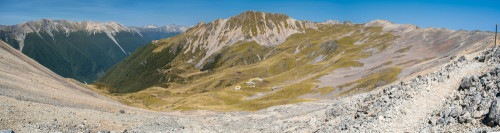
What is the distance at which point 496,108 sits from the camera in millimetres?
18641

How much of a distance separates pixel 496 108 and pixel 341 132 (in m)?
11.4

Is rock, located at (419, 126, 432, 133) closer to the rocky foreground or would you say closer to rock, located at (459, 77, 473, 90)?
the rocky foreground

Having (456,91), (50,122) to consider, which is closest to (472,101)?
(456,91)

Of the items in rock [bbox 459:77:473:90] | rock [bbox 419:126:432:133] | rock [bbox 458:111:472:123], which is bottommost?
rock [bbox 419:126:432:133]

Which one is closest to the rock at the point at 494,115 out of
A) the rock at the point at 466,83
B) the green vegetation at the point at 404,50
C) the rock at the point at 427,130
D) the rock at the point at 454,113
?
the rock at the point at 454,113

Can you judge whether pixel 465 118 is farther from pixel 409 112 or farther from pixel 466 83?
pixel 466 83

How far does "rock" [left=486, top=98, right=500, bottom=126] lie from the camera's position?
18.3m

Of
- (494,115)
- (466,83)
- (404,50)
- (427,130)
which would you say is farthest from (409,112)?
(404,50)

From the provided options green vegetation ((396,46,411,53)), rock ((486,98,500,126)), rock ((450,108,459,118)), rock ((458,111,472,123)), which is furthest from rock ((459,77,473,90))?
green vegetation ((396,46,411,53))

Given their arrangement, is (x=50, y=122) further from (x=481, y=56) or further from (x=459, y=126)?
(x=481, y=56)

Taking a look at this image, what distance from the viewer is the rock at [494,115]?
720 inches

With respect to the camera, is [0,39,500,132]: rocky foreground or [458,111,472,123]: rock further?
[0,39,500,132]: rocky foreground

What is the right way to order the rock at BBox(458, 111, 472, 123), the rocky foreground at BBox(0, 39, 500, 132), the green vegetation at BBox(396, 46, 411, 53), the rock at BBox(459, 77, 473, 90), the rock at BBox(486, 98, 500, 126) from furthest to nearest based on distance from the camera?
1. the green vegetation at BBox(396, 46, 411, 53)
2. the rock at BBox(459, 77, 473, 90)
3. the rocky foreground at BBox(0, 39, 500, 132)
4. the rock at BBox(458, 111, 472, 123)
5. the rock at BBox(486, 98, 500, 126)

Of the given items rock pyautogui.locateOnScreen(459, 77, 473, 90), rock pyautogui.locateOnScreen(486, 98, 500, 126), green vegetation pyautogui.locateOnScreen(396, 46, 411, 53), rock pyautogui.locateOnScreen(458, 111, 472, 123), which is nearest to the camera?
rock pyautogui.locateOnScreen(486, 98, 500, 126)
